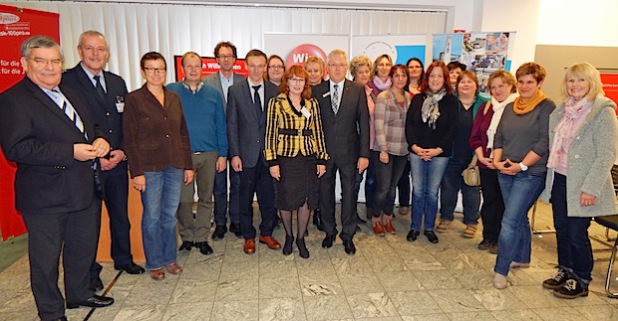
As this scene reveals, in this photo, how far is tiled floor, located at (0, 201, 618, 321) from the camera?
252 cm

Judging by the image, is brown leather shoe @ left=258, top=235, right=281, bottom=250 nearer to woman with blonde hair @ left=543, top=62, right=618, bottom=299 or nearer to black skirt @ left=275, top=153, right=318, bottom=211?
black skirt @ left=275, top=153, right=318, bottom=211

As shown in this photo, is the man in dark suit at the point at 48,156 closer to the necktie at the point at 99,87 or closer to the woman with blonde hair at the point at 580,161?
the necktie at the point at 99,87

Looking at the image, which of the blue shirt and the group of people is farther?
the blue shirt

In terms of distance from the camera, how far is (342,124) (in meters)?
3.19

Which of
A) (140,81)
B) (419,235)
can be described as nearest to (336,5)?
(140,81)

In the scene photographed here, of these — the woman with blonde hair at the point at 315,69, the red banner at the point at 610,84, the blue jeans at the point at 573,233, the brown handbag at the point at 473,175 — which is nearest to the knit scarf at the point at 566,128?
the blue jeans at the point at 573,233

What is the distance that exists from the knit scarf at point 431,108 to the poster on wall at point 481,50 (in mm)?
1166

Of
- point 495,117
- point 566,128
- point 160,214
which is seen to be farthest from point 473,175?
point 160,214

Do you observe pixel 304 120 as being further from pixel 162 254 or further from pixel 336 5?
pixel 336 5

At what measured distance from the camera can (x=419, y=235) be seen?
3.85 metres

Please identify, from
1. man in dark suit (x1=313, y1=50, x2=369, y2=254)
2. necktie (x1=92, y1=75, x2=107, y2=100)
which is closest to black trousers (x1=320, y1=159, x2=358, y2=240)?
man in dark suit (x1=313, y1=50, x2=369, y2=254)

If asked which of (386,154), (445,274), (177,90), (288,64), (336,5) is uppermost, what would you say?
(336,5)

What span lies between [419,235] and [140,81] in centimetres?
360

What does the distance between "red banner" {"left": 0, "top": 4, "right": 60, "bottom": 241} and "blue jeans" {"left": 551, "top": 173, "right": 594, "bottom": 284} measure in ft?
13.3
